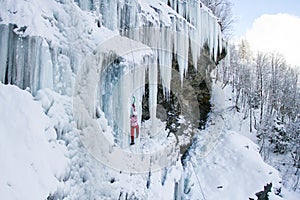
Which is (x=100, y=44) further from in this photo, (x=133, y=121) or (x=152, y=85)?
(x=152, y=85)

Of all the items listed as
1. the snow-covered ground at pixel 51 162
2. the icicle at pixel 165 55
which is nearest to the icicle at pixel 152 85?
the icicle at pixel 165 55

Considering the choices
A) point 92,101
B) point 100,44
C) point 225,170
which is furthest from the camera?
point 225,170

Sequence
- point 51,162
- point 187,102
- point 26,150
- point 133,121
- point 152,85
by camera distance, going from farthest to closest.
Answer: point 187,102
point 152,85
point 133,121
point 51,162
point 26,150

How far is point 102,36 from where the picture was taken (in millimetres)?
5223

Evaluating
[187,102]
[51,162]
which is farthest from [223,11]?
[51,162]

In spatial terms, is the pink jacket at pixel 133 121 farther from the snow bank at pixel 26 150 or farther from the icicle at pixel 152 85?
the snow bank at pixel 26 150

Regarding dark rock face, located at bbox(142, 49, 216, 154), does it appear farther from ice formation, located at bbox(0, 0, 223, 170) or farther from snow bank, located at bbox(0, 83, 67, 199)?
snow bank, located at bbox(0, 83, 67, 199)

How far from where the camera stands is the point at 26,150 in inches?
139

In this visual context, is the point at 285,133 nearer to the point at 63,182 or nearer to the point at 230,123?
the point at 230,123

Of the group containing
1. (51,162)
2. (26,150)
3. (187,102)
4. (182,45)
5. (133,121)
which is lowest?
(187,102)

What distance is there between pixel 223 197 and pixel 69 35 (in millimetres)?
5893

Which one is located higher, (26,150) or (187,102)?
(26,150)

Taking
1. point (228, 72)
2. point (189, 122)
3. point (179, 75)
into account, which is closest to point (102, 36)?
point (179, 75)

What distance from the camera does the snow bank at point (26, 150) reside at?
3.23 meters
